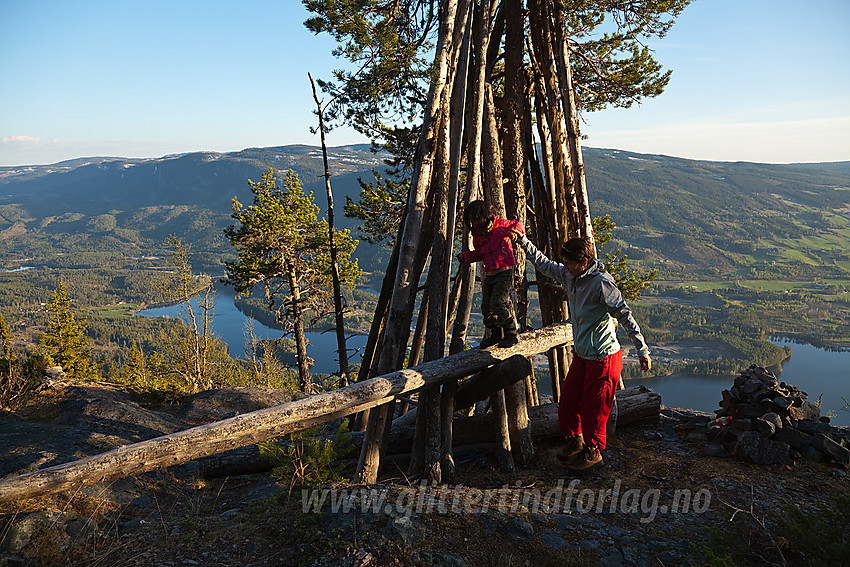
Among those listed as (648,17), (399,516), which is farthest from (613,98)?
(399,516)

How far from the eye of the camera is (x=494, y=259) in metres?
4.82

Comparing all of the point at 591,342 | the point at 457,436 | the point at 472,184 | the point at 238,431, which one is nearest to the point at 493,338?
the point at 591,342

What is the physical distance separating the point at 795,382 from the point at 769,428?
324 ft

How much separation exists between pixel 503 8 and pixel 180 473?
7.12m

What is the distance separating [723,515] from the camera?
3.70 metres

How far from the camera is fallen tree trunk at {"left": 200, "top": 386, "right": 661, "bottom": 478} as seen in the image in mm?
5125

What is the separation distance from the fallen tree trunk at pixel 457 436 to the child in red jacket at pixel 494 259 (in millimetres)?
992

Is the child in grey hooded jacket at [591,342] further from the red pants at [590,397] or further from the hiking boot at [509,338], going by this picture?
the hiking boot at [509,338]

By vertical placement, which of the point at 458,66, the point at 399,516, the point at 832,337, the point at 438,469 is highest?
the point at 458,66

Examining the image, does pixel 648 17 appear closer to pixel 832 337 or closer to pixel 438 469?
pixel 438 469

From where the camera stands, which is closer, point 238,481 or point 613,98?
point 238,481

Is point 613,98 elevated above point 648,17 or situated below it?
below

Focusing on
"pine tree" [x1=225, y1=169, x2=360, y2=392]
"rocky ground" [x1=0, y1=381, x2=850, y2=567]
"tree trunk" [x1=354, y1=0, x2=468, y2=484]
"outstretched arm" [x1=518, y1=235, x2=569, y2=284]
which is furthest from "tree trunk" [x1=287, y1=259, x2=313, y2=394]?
"outstretched arm" [x1=518, y1=235, x2=569, y2=284]

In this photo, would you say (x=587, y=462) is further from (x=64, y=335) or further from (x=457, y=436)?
(x=64, y=335)
